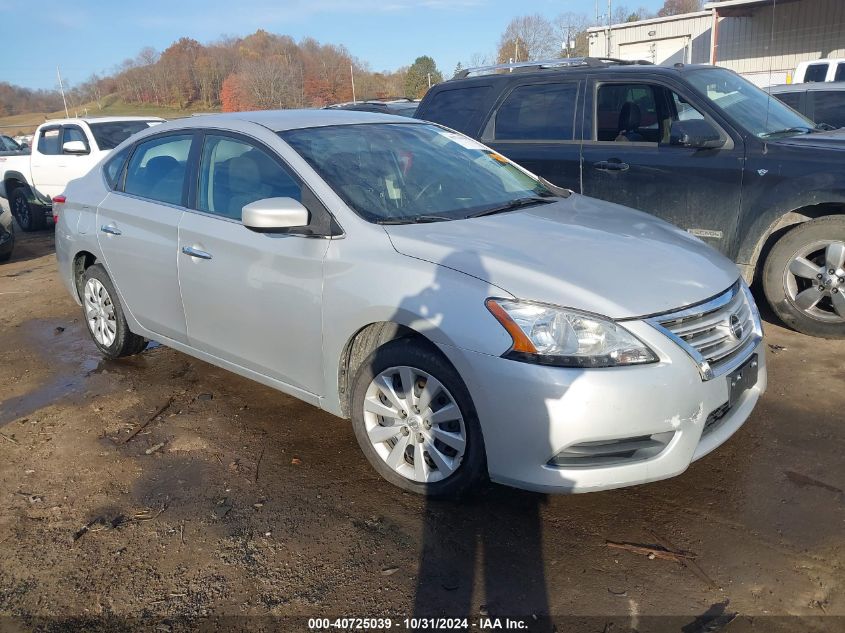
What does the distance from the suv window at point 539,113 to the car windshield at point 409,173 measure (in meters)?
1.82

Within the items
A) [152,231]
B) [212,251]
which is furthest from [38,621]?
[152,231]

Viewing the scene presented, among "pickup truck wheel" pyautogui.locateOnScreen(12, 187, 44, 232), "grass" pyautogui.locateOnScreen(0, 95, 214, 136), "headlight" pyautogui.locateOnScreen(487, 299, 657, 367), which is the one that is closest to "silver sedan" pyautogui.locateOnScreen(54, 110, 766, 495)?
"headlight" pyautogui.locateOnScreen(487, 299, 657, 367)

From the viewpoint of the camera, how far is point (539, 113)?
6.07 m

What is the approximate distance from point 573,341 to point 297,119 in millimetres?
2219

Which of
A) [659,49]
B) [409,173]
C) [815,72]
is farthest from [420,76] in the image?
[409,173]

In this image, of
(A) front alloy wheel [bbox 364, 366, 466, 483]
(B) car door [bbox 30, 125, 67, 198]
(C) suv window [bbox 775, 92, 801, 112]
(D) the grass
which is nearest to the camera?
(A) front alloy wheel [bbox 364, 366, 466, 483]

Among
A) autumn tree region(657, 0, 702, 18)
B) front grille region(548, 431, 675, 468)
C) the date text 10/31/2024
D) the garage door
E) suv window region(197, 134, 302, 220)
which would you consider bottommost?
the date text 10/31/2024

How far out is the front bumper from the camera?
260 centimetres

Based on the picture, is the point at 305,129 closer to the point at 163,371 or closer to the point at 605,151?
the point at 163,371

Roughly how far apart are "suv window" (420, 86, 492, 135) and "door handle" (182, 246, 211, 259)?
3.24 metres

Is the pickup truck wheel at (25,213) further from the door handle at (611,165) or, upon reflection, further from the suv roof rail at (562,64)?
the door handle at (611,165)

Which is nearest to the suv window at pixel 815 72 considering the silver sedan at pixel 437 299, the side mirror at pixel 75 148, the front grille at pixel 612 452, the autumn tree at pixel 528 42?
the silver sedan at pixel 437 299

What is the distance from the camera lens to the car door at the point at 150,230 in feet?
13.6

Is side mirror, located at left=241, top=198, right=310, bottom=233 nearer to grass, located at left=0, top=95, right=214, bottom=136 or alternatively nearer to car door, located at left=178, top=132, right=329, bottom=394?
car door, located at left=178, top=132, right=329, bottom=394
